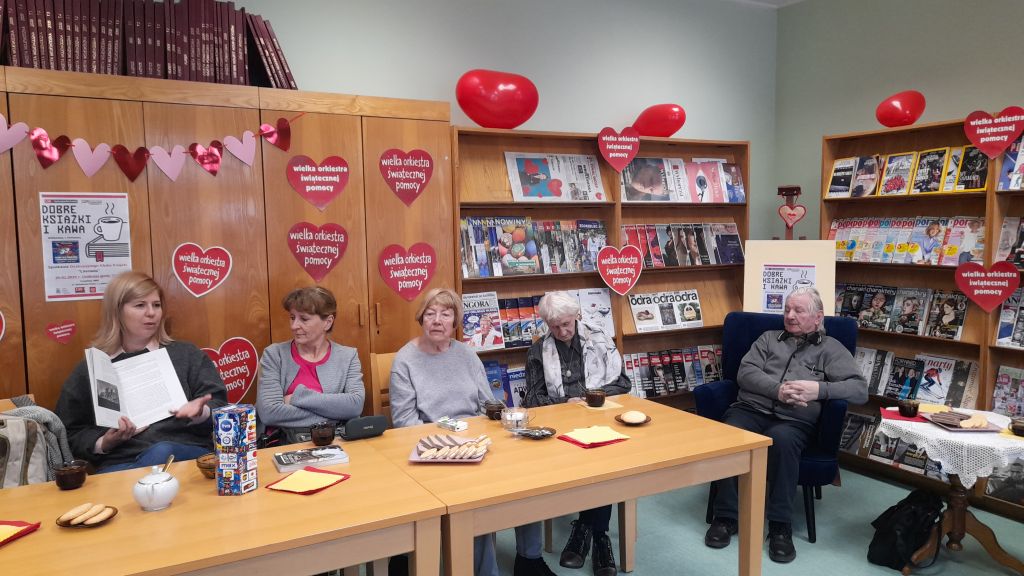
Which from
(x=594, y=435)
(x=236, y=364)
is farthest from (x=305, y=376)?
(x=594, y=435)

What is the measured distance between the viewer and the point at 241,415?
5.87 ft

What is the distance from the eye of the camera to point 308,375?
294 centimetres

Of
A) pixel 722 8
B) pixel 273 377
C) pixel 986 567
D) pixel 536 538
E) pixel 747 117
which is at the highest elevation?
pixel 722 8

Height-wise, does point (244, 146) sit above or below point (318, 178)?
above

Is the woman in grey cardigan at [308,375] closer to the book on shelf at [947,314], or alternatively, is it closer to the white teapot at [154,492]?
the white teapot at [154,492]

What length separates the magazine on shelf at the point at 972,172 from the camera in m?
3.63

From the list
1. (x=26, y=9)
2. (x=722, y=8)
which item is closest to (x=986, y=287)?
(x=722, y=8)

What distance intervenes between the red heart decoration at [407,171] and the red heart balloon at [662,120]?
1634mm

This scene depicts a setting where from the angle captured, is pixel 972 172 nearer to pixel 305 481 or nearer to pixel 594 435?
pixel 594 435

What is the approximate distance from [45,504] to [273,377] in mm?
1153

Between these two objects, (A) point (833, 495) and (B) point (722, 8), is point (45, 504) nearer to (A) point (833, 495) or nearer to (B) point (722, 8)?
(A) point (833, 495)

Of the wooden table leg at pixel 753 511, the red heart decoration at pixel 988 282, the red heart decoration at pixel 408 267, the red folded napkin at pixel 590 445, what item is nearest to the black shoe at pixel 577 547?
the wooden table leg at pixel 753 511

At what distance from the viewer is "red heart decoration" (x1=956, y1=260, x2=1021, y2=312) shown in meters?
3.46

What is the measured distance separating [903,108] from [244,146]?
367 cm
